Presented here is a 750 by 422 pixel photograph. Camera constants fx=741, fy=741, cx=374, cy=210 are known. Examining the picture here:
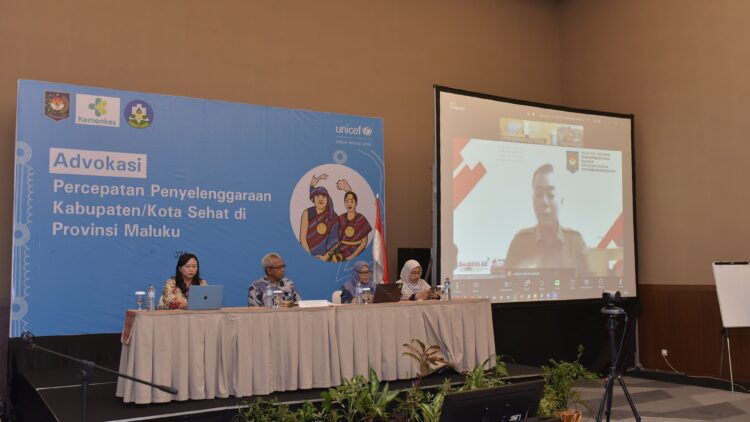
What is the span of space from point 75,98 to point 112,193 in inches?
30.2

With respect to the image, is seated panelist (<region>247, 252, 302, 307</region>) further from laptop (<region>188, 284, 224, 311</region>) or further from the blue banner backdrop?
laptop (<region>188, 284, 224, 311</region>)

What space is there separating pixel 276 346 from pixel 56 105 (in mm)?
2686

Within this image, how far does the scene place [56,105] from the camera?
5562 millimetres

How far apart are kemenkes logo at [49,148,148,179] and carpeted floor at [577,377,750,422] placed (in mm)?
3931

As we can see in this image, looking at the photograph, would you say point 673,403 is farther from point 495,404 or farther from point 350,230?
point 495,404

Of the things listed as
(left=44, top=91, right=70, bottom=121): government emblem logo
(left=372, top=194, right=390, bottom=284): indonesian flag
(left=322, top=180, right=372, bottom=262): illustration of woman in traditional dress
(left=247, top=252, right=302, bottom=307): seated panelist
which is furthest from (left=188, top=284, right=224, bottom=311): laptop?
(left=322, top=180, right=372, bottom=262): illustration of woman in traditional dress

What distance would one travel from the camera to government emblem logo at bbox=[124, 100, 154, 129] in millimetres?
5836

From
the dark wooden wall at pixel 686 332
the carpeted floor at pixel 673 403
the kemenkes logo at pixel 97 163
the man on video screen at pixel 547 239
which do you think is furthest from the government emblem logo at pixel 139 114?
the dark wooden wall at pixel 686 332

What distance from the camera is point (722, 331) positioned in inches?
Answer: 286

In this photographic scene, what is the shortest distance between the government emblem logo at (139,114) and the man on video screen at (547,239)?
3.66 m

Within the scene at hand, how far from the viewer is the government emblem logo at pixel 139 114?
19.1 feet

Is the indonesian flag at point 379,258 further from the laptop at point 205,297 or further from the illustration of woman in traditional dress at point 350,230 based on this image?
the laptop at point 205,297

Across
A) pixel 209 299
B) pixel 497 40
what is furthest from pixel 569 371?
pixel 497 40

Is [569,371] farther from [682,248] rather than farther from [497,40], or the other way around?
[497,40]
